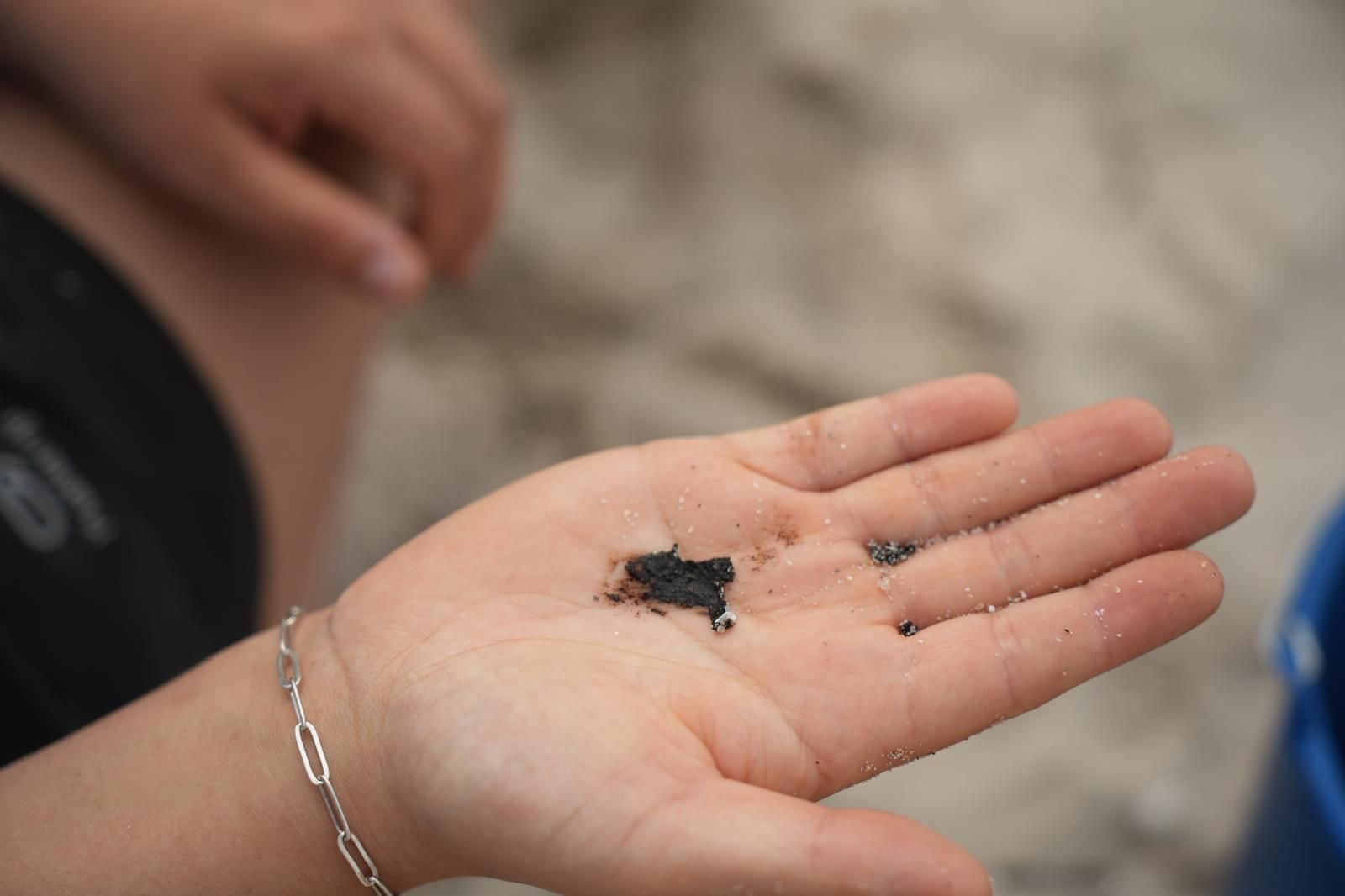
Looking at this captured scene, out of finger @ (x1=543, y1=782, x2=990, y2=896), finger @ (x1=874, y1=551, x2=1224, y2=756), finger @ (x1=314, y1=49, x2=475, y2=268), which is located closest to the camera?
finger @ (x1=543, y1=782, x2=990, y2=896)

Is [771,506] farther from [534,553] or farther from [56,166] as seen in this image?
[56,166]

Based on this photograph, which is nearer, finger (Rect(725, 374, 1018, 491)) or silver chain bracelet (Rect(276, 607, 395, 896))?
silver chain bracelet (Rect(276, 607, 395, 896))

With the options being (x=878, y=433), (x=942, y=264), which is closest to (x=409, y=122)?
(x=878, y=433)

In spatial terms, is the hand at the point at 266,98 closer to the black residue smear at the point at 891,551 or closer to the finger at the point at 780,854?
the black residue smear at the point at 891,551

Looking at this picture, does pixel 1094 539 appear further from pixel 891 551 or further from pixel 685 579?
pixel 685 579

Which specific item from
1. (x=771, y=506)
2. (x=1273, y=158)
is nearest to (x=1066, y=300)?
(x=1273, y=158)

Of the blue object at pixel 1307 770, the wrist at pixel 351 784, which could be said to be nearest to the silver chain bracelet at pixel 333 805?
the wrist at pixel 351 784

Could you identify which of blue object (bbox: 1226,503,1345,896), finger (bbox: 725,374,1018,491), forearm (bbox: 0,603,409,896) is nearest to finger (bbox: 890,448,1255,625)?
finger (bbox: 725,374,1018,491)

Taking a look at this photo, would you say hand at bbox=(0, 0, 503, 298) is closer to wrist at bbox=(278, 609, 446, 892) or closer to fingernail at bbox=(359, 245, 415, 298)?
fingernail at bbox=(359, 245, 415, 298)
